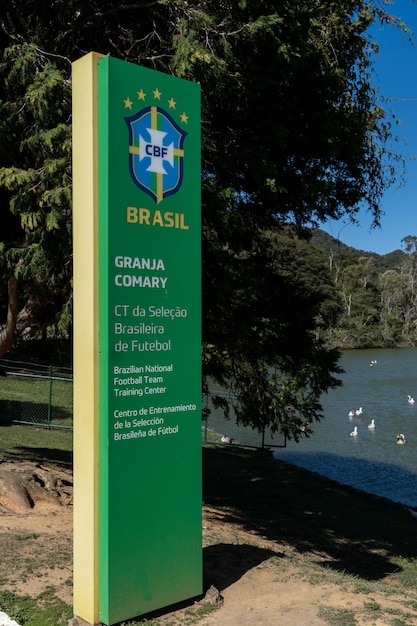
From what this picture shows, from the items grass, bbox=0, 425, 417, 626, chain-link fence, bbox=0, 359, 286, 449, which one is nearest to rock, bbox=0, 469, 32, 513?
grass, bbox=0, 425, 417, 626

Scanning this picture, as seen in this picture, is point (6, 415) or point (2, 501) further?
point (6, 415)

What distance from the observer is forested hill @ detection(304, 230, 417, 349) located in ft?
288

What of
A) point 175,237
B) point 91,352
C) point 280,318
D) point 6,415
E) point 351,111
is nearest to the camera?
point 91,352

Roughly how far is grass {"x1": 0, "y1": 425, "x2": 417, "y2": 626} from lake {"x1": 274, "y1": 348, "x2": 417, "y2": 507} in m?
2.05

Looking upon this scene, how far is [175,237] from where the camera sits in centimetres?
581

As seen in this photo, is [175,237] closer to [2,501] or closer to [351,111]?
[2,501]

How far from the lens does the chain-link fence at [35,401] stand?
20.6 meters

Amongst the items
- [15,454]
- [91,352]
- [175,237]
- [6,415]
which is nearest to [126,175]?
[175,237]

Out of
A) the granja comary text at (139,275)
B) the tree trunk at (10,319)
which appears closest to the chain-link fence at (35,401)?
the tree trunk at (10,319)

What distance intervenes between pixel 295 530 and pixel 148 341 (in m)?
7.35

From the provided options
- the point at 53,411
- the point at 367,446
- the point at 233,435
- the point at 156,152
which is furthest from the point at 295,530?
the point at 367,446

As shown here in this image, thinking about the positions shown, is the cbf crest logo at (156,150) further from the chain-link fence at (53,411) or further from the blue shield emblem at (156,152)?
the chain-link fence at (53,411)

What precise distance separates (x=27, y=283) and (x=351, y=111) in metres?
6.12

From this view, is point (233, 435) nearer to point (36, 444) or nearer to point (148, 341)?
point (36, 444)
